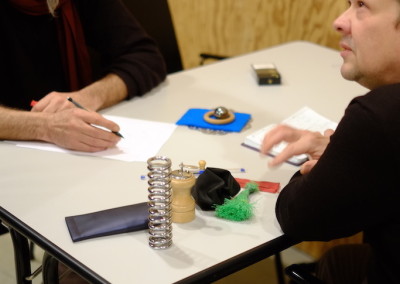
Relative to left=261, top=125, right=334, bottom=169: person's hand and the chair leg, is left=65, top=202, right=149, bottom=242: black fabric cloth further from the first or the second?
the chair leg

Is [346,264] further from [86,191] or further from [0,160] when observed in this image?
[0,160]

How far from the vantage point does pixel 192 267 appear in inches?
39.8

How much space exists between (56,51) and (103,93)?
34 centimetres

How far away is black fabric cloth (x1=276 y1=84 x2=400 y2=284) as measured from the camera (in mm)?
935

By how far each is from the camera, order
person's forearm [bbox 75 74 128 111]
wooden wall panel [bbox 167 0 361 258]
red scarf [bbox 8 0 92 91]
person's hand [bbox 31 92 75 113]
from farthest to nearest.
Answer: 1. wooden wall panel [bbox 167 0 361 258]
2. red scarf [bbox 8 0 92 91]
3. person's forearm [bbox 75 74 128 111]
4. person's hand [bbox 31 92 75 113]

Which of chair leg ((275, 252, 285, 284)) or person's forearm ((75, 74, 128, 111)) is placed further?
chair leg ((275, 252, 285, 284))

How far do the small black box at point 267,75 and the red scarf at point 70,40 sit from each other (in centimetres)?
64

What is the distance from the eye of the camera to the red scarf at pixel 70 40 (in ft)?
5.85

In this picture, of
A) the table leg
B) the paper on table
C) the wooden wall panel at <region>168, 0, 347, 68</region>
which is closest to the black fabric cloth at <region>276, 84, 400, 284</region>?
the paper on table

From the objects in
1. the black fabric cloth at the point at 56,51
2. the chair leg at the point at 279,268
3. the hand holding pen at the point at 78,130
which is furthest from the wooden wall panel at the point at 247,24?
the hand holding pen at the point at 78,130

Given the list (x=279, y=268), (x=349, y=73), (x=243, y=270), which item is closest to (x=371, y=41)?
(x=349, y=73)

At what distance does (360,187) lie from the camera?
3.18 feet

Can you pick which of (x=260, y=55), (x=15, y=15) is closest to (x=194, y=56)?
(x=260, y=55)

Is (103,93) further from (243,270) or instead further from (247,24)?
(247,24)
